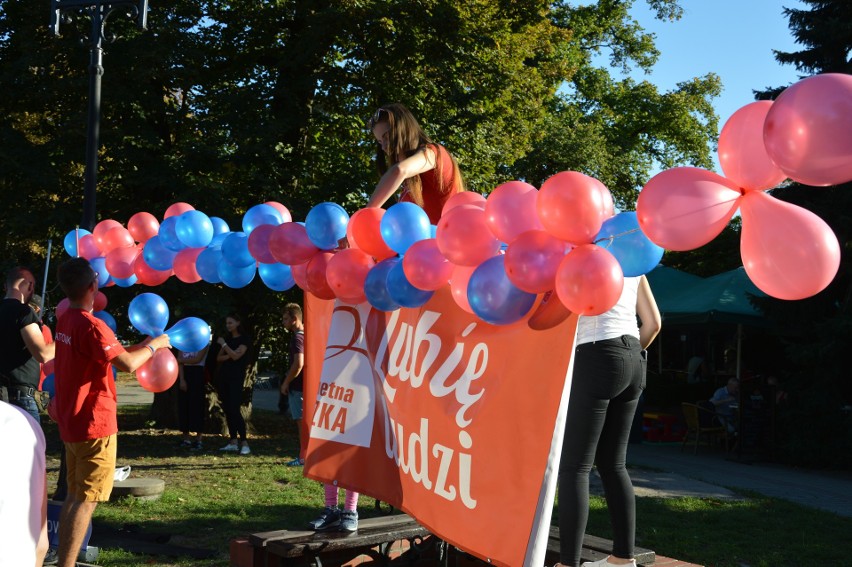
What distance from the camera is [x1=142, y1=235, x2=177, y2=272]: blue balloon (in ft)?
19.4

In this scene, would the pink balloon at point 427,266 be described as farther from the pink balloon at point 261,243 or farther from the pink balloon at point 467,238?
the pink balloon at point 261,243

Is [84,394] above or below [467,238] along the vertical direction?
below

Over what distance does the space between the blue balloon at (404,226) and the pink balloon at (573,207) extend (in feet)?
2.94

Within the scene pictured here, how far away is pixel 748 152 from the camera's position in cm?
275

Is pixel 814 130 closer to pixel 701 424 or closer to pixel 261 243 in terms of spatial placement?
pixel 261 243

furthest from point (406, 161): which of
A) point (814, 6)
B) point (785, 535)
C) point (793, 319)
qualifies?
point (814, 6)

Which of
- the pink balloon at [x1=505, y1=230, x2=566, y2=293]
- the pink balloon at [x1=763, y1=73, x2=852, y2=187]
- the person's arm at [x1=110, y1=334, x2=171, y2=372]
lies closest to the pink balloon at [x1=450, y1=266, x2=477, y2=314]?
the pink balloon at [x1=505, y1=230, x2=566, y2=293]

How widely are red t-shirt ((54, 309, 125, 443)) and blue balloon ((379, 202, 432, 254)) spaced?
217 cm

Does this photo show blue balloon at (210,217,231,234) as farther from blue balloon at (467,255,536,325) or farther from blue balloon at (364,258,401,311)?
blue balloon at (467,255,536,325)

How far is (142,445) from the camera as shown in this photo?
1291 cm

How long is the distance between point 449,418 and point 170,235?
274 centimetres

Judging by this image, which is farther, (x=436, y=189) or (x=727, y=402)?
(x=727, y=402)

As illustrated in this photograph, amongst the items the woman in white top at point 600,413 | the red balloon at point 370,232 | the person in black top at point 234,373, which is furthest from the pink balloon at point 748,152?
the person in black top at point 234,373

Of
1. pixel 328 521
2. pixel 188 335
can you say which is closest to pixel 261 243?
pixel 188 335
